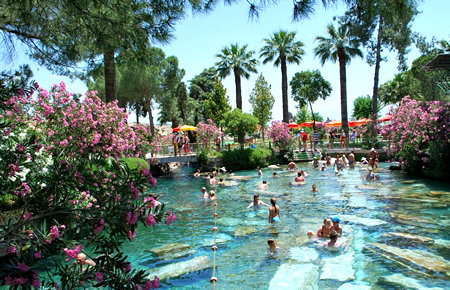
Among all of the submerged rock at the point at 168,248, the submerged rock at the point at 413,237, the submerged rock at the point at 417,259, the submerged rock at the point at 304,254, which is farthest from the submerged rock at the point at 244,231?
the submerged rock at the point at 413,237

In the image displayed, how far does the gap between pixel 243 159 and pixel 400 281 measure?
2308 cm

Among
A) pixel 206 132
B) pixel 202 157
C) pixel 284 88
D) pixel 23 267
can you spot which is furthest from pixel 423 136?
pixel 23 267

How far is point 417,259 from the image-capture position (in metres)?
Answer: 8.84

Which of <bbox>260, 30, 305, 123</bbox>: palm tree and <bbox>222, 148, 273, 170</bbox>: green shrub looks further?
<bbox>260, 30, 305, 123</bbox>: palm tree

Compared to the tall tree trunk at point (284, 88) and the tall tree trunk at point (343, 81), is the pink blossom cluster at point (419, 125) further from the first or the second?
the tall tree trunk at point (284, 88)

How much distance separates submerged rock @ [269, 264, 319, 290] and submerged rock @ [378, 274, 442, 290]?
141cm

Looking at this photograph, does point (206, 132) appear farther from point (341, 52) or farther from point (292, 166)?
point (341, 52)

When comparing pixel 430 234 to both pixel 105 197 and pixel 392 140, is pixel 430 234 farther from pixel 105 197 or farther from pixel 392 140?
pixel 392 140

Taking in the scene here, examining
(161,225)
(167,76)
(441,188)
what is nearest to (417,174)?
(441,188)

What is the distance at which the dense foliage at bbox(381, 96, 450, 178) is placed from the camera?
1975 cm

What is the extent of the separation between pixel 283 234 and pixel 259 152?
20.2 m

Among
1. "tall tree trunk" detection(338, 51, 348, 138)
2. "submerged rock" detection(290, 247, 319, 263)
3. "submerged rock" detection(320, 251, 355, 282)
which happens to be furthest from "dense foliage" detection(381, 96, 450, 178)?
"submerged rock" detection(290, 247, 319, 263)

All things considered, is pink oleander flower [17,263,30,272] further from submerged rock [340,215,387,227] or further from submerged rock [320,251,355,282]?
submerged rock [340,215,387,227]

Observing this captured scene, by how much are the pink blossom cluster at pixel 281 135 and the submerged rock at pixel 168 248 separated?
76.7ft
